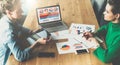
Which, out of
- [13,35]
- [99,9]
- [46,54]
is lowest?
[46,54]

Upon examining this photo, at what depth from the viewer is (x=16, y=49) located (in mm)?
1625

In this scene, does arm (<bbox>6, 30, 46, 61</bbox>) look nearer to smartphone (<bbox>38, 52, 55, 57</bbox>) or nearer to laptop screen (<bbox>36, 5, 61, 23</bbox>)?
smartphone (<bbox>38, 52, 55, 57</bbox>)

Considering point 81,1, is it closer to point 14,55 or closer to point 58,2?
point 58,2

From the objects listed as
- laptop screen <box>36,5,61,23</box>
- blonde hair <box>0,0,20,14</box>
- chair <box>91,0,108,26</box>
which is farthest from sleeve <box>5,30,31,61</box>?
chair <box>91,0,108,26</box>

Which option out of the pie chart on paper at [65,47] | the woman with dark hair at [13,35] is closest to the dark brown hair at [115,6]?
the pie chart on paper at [65,47]

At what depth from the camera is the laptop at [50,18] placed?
5.93 ft

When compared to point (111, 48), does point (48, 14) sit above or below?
above

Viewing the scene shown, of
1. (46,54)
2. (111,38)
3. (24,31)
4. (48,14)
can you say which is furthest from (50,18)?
(111,38)

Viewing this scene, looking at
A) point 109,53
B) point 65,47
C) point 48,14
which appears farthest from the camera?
point 48,14

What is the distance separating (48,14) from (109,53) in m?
0.54

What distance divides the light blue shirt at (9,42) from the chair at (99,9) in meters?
0.57

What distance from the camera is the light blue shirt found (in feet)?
5.28

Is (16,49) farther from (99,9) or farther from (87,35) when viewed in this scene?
(99,9)

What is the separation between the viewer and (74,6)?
2.02 metres
